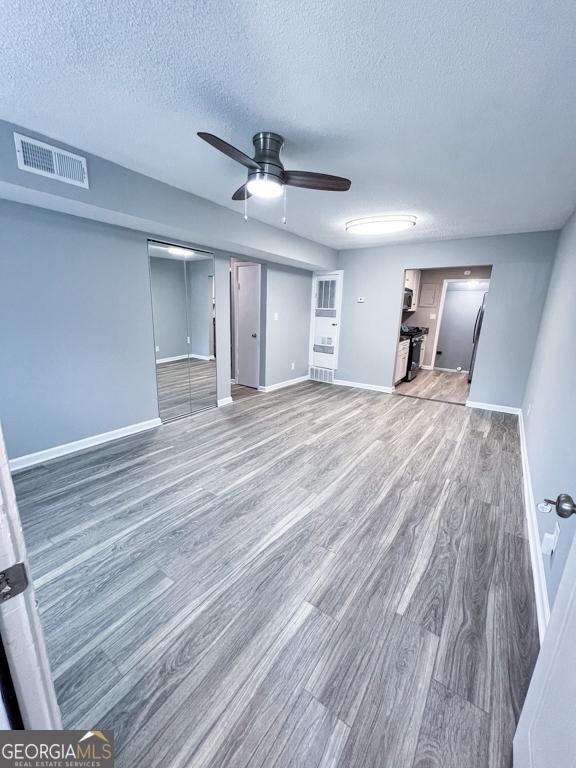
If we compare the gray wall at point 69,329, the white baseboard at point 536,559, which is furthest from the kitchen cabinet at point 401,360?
the gray wall at point 69,329

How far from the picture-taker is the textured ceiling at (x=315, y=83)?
3.97 ft

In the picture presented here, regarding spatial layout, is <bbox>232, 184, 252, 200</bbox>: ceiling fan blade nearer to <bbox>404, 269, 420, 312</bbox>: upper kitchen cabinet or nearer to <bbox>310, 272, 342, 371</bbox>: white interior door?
<bbox>310, 272, 342, 371</bbox>: white interior door

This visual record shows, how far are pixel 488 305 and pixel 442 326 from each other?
3.16 meters

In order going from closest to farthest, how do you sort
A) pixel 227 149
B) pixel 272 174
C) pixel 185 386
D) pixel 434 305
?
pixel 227 149 < pixel 272 174 < pixel 185 386 < pixel 434 305

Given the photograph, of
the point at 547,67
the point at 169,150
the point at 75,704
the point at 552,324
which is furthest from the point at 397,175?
the point at 75,704

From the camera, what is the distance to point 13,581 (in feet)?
1.99

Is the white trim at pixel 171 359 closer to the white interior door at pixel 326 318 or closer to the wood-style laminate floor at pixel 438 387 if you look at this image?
the white interior door at pixel 326 318

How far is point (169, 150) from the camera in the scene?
88.7 inches

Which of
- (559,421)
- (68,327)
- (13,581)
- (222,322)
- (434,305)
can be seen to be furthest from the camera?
(434,305)

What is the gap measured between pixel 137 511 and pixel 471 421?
4.19 m

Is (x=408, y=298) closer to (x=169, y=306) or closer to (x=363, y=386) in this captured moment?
(x=363, y=386)

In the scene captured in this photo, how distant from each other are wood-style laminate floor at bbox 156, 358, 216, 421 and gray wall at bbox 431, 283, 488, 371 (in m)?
5.93

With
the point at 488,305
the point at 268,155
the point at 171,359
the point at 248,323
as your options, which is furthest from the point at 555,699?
the point at 248,323

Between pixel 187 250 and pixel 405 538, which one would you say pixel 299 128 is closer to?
pixel 187 250
